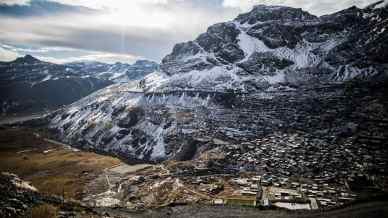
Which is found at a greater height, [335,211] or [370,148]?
[370,148]

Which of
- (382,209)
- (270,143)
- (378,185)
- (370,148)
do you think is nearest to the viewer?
(382,209)

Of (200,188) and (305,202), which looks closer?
(305,202)

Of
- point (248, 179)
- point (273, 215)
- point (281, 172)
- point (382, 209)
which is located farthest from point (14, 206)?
point (281, 172)

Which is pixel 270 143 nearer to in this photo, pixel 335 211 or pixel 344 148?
pixel 344 148

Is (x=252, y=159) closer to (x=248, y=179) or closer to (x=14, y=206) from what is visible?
(x=248, y=179)

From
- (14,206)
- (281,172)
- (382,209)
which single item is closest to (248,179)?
(281,172)

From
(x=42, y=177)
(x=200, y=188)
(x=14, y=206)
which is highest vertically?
(x=14, y=206)

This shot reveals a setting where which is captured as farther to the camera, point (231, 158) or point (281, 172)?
point (231, 158)

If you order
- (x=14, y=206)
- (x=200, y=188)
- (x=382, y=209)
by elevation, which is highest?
(x=14, y=206)

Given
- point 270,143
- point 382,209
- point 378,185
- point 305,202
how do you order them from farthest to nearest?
1. point 270,143
2. point 378,185
3. point 305,202
4. point 382,209
